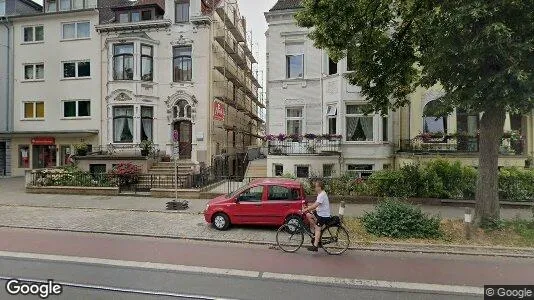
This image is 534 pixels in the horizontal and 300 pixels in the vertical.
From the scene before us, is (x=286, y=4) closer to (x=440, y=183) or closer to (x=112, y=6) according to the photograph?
(x=440, y=183)

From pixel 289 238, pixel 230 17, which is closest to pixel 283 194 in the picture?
pixel 289 238

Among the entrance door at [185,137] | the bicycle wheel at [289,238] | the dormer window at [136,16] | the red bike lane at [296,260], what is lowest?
the red bike lane at [296,260]

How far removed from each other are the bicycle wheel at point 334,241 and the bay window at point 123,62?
19.3 metres

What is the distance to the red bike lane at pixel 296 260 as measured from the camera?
6.70 m

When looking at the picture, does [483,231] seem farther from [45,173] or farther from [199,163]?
[45,173]

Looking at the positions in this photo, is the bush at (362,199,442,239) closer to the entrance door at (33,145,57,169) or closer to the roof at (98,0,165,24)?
the roof at (98,0,165,24)

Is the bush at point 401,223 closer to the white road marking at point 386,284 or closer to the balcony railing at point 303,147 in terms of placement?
the white road marking at point 386,284

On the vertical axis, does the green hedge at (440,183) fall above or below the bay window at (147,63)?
below

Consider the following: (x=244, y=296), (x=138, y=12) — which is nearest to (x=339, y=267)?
(x=244, y=296)

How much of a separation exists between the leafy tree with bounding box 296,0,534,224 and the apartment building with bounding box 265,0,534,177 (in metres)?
4.48

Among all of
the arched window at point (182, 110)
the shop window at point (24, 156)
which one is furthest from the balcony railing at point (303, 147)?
the shop window at point (24, 156)

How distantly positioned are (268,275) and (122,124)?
19676mm

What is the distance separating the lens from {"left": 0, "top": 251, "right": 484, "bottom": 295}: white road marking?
6.04 meters

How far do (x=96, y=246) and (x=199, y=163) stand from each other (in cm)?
1310
